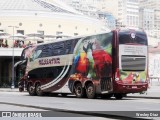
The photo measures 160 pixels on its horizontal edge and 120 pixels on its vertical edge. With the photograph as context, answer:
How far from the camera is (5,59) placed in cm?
6656

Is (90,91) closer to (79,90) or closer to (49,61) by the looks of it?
(79,90)

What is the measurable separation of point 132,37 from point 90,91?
13.6 ft

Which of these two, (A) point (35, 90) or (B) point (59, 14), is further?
(B) point (59, 14)

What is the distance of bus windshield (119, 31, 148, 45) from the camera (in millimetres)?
25812

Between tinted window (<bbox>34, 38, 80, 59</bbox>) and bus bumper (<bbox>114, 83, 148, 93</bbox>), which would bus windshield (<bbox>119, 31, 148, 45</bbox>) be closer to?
bus bumper (<bbox>114, 83, 148, 93</bbox>)

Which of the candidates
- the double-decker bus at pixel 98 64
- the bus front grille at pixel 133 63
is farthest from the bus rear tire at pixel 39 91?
the bus front grille at pixel 133 63

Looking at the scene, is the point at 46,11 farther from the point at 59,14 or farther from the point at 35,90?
the point at 35,90

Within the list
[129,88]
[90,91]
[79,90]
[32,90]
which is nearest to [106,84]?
[129,88]

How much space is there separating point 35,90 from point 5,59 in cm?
3398

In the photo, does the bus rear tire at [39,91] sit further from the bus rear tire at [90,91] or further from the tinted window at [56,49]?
the bus rear tire at [90,91]

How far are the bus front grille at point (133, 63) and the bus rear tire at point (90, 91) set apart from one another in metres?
2.46

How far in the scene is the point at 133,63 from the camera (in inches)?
1028

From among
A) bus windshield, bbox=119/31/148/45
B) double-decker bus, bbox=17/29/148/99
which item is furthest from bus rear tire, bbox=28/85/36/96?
bus windshield, bbox=119/31/148/45

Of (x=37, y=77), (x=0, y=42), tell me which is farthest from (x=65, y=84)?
(x=0, y=42)
